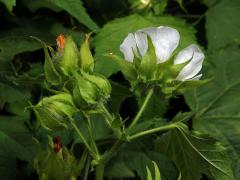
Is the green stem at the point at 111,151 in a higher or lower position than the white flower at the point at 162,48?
lower

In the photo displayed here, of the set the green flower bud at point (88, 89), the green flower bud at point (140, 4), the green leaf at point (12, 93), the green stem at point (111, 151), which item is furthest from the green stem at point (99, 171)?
the green flower bud at point (140, 4)

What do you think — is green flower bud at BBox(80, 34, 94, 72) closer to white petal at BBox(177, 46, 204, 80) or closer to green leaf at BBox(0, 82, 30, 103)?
white petal at BBox(177, 46, 204, 80)

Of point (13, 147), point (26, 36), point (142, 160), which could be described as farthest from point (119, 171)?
point (26, 36)

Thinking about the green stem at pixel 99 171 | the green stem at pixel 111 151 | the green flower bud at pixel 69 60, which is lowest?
the green stem at pixel 99 171

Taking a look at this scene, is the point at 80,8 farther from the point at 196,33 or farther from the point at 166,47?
the point at 196,33

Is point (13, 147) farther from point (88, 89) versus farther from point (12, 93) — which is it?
point (88, 89)

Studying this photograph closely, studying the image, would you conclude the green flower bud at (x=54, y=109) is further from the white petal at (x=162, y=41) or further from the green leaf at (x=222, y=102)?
the green leaf at (x=222, y=102)
